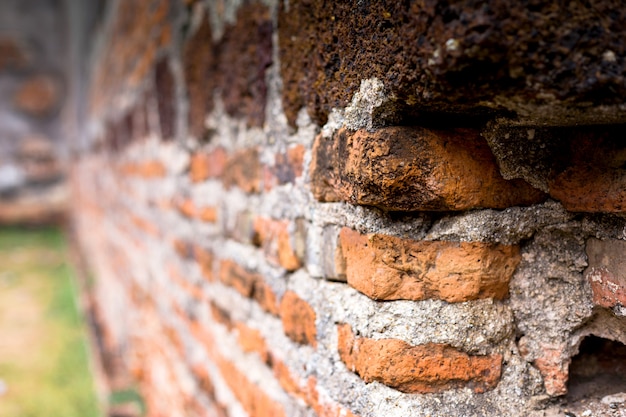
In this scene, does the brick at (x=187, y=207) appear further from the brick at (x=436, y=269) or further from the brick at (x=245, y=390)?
the brick at (x=436, y=269)

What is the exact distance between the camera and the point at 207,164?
1540 millimetres

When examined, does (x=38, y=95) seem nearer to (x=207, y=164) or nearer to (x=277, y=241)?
(x=207, y=164)

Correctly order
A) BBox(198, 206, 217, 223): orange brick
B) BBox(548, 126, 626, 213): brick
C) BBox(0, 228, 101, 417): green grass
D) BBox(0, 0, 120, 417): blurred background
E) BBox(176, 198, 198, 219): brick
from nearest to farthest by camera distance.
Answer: BBox(548, 126, 626, 213): brick < BBox(198, 206, 217, 223): orange brick < BBox(176, 198, 198, 219): brick < BBox(0, 228, 101, 417): green grass < BBox(0, 0, 120, 417): blurred background

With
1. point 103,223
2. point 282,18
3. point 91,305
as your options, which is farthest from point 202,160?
point 91,305

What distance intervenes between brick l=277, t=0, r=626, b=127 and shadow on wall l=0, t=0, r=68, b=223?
753 centimetres

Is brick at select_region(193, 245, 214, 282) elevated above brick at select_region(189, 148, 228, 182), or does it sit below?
below

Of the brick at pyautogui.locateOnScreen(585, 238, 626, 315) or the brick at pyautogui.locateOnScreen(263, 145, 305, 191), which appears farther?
the brick at pyautogui.locateOnScreen(263, 145, 305, 191)

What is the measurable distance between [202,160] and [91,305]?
3256mm

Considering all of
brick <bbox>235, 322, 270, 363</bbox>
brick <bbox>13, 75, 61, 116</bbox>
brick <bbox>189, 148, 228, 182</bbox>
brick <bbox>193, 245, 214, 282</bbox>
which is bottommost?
brick <bbox>235, 322, 270, 363</bbox>

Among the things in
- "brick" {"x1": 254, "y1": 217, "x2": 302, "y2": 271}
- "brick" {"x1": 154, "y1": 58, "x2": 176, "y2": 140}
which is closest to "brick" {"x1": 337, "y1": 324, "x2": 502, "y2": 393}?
"brick" {"x1": 254, "y1": 217, "x2": 302, "y2": 271}

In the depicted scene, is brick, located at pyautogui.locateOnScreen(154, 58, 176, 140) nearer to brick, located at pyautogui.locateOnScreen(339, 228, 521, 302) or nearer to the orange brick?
the orange brick

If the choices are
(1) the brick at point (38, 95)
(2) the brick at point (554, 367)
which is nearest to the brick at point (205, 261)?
(2) the brick at point (554, 367)

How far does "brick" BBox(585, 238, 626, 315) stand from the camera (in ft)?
2.29

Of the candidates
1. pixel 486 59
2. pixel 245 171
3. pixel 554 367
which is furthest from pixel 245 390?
pixel 486 59
